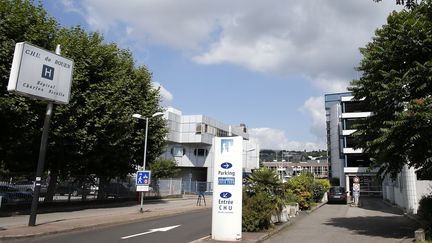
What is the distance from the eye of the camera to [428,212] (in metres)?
17.4

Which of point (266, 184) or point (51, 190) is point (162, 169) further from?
point (266, 184)

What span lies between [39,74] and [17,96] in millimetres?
4502

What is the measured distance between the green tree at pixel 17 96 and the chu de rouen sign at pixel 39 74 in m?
3.51

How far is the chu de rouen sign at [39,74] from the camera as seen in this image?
52.5ft

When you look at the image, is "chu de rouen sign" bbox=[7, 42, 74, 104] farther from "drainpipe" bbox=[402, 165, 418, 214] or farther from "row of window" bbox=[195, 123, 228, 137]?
"row of window" bbox=[195, 123, 228, 137]

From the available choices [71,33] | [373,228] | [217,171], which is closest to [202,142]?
[71,33]

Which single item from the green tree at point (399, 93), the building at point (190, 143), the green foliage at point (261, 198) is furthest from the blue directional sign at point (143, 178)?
the building at point (190, 143)

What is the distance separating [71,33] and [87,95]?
442 centimetres

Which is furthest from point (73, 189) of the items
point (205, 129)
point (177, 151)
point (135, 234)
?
point (205, 129)

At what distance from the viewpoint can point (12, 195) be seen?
2336 centimetres

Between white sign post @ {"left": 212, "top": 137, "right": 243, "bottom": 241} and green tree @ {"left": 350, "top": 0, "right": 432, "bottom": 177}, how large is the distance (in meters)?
5.32

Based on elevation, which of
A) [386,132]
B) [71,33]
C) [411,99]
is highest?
[71,33]

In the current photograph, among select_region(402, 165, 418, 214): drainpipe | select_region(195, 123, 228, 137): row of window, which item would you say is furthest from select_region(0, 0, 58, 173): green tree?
select_region(195, 123, 228, 137): row of window

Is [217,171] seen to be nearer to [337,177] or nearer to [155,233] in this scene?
[155,233]
